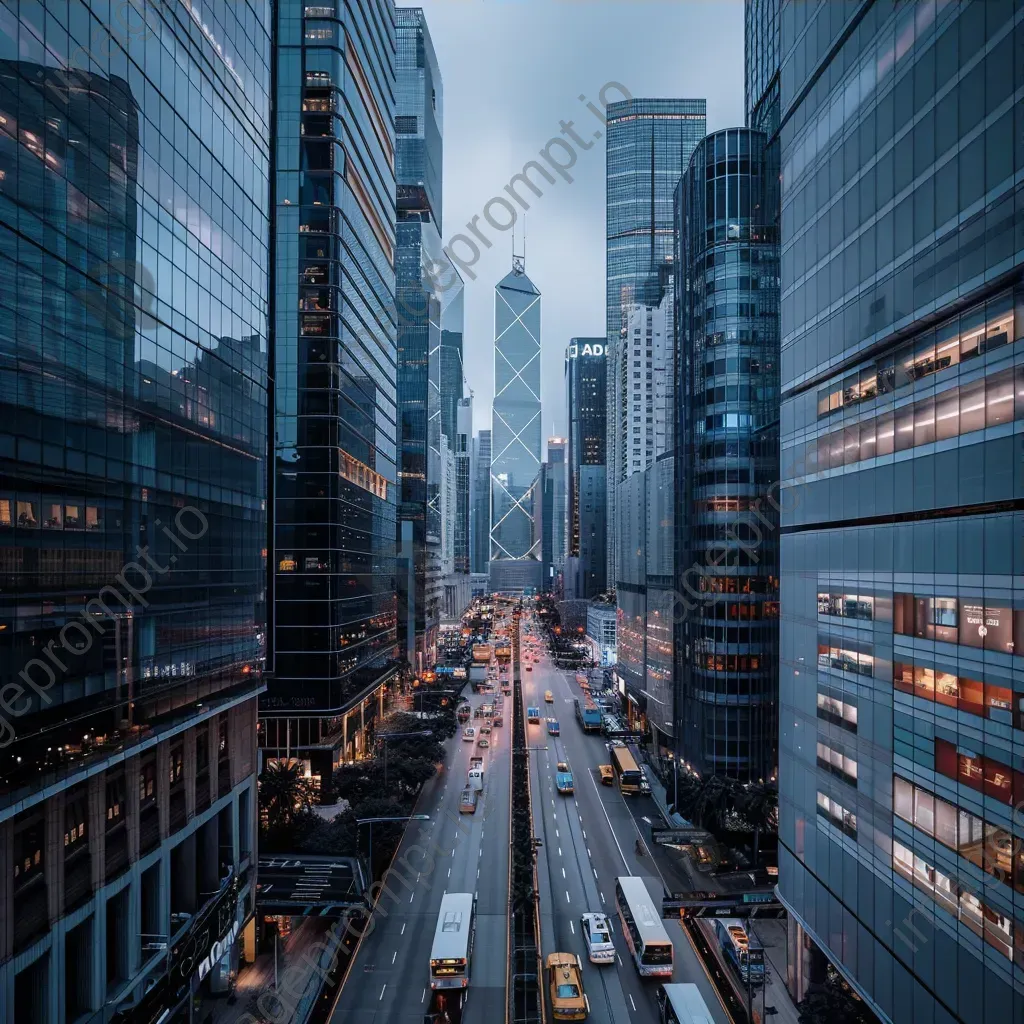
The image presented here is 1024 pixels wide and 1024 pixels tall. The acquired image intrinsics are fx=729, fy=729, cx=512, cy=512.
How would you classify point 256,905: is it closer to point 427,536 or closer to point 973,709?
point 973,709

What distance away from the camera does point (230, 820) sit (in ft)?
117

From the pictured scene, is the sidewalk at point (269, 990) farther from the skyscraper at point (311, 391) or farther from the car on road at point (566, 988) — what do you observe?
the skyscraper at point (311, 391)

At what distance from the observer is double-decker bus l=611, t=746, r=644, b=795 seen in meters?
59.7

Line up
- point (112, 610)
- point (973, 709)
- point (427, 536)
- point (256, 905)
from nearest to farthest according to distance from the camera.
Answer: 1. point (973, 709)
2. point (112, 610)
3. point (256, 905)
4. point (427, 536)

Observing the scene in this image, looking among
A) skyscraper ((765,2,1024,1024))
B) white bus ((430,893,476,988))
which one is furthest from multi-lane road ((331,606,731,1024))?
skyscraper ((765,2,1024,1024))

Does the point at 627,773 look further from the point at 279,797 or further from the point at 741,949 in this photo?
the point at 279,797

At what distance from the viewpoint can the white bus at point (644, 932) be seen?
32250 mm

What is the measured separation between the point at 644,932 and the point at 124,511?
92.4 feet

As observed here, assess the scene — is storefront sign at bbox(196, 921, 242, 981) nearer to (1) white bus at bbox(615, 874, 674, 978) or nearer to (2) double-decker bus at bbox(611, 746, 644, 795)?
(1) white bus at bbox(615, 874, 674, 978)

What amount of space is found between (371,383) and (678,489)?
32900 millimetres

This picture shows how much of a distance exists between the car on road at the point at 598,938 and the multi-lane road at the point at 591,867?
0.37 metres

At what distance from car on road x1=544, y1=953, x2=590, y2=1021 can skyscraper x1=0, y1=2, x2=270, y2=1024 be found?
569 inches

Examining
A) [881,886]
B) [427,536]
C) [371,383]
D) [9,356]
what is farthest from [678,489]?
[427,536]

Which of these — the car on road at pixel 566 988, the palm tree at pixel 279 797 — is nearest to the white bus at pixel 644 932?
the car on road at pixel 566 988
